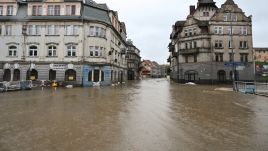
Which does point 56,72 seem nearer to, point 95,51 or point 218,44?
point 95,51

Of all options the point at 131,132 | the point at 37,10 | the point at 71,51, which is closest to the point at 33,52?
the point at 71,51

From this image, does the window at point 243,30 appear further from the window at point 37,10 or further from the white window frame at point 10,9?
the white window frame at point 10,9

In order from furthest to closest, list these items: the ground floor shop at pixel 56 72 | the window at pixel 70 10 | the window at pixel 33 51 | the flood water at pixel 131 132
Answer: the window at pixel 70 10 → the window at pixel 33 51 → the ground floor shop at pixel 56 72 → the flood water at pixel 131 132

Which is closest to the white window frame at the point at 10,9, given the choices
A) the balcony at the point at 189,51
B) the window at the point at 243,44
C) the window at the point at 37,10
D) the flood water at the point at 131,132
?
Result: the window at the point at 37,10

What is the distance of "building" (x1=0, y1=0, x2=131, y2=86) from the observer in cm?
3173

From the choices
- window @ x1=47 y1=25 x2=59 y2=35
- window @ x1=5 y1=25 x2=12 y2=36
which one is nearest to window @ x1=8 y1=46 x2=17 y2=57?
window @ x1=5 y1=25 x2=12 y2=36

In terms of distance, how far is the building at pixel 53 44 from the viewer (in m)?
31.7

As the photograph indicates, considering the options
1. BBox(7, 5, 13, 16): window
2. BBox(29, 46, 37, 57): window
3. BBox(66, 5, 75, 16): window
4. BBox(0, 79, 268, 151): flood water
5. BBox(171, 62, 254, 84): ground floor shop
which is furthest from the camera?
BBox(171, 62, 254, 84): ground floor shop

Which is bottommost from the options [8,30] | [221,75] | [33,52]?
[221,75]

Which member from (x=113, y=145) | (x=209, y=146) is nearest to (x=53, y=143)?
(x=113, y=145)

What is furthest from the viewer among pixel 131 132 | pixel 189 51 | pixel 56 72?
pixel 189 51

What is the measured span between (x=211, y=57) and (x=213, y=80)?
4.92 metres

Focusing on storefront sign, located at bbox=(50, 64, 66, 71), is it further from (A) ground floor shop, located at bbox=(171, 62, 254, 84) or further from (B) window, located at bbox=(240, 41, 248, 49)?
(B) window, located at bbox=(240, 41, 248, 49)

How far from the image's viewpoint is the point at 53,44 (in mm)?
32031
